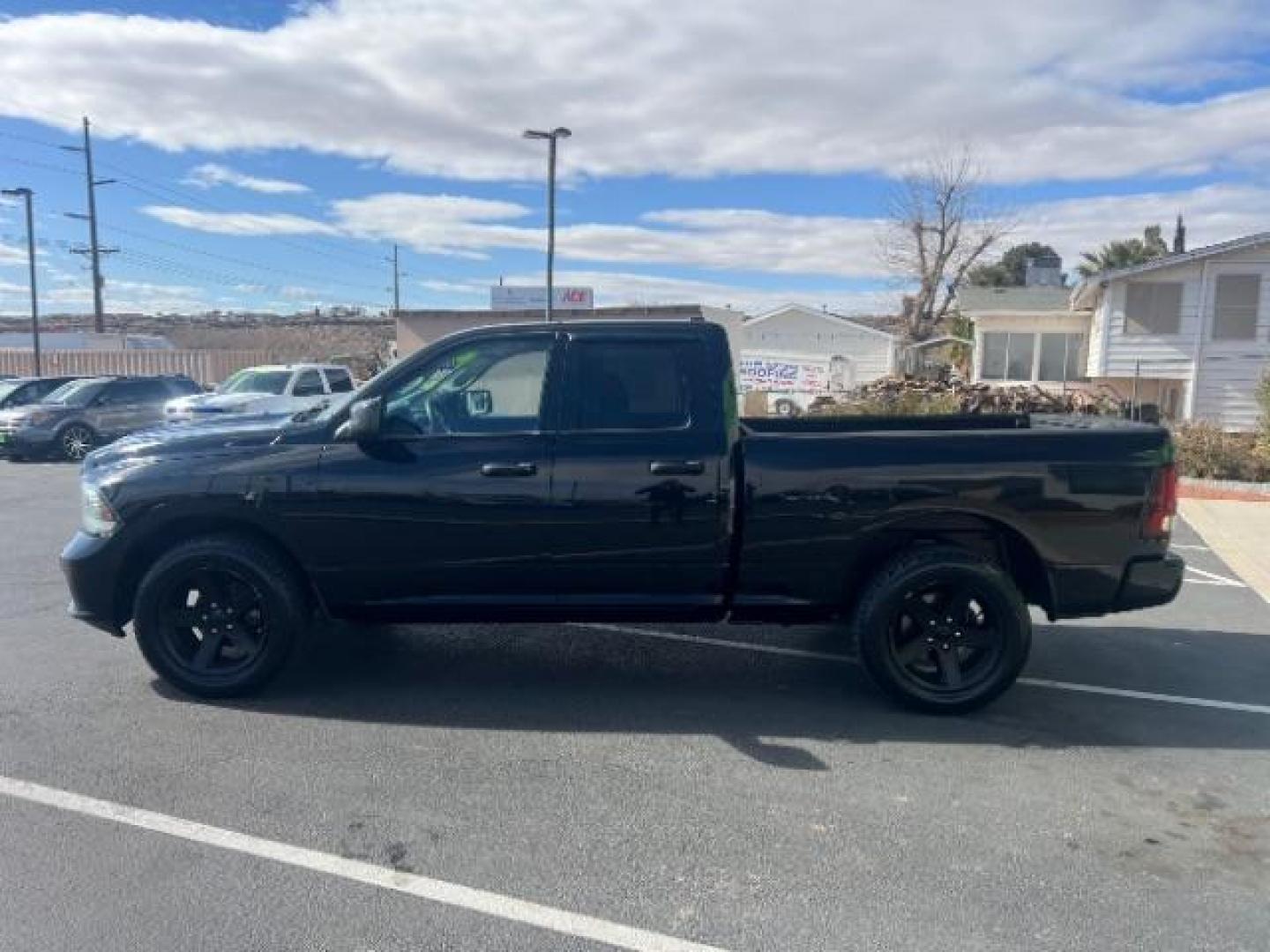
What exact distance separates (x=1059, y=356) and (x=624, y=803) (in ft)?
89.4

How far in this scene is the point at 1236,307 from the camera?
68.7ft

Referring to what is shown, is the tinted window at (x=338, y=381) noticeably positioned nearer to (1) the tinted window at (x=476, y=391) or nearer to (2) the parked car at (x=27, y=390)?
(2) the parked car at (x=27, y=390)

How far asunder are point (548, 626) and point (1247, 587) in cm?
597

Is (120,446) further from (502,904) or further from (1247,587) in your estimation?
(1247,587)

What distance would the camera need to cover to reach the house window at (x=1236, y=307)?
67.9 ft

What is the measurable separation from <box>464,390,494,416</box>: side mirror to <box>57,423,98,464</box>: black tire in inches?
648

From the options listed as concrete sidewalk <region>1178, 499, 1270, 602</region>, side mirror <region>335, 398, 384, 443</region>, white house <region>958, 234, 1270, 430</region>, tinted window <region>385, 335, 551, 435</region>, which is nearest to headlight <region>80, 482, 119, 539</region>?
side mirror <region>335, 398, 384, 443</region>

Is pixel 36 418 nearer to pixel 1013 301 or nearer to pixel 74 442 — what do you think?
pixel 74 442

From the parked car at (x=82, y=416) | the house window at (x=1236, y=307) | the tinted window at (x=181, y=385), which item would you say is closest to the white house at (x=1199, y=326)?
the house window at (x=1236, y=307)

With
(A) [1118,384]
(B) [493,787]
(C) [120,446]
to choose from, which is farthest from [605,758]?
(A) [1118,384]

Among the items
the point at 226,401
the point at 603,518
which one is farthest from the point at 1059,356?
the point at 603,518

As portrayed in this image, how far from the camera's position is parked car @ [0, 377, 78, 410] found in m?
19.6

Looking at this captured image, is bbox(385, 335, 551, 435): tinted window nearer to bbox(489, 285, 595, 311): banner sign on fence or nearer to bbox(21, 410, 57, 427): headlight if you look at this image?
bbox(21, 410, 57, 427): headlight

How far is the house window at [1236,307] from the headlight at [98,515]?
22.8m
